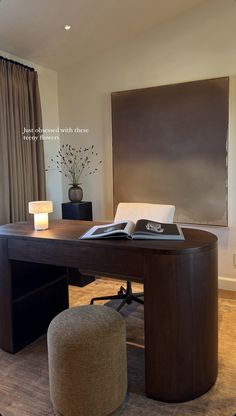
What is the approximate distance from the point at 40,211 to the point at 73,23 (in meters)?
2.00

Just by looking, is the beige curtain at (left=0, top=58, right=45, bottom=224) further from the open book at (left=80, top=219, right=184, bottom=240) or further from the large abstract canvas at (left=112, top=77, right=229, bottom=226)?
the open book at (left=80, top=219, right=184, bottom=240)

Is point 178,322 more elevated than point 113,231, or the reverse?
point 113,231

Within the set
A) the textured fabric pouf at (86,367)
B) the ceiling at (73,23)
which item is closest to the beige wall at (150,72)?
the ceiling at (73,23)

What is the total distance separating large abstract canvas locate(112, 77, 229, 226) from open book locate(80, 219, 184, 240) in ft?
4.70

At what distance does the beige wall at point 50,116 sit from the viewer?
3985 mm

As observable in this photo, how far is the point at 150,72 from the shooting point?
141 inches

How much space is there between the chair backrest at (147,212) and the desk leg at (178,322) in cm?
89

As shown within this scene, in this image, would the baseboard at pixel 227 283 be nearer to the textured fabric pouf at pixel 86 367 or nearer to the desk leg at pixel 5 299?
the textured fabric pouf at pixel 86 367

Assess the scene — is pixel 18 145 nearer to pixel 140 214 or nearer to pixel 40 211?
pixel 40 211

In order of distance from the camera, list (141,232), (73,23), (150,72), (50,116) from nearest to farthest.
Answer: (141,232) → (73,23) → (150,72) → (50,116)

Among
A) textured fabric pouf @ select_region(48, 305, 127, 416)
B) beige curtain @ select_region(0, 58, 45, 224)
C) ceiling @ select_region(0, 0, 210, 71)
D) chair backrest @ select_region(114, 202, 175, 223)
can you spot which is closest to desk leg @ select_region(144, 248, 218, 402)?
textured fabric pouf @ select_region(48, 305, 127, 416)

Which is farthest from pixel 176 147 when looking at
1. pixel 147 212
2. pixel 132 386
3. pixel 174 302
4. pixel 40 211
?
pixel 132 386

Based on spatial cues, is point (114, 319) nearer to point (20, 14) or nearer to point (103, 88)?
point (20, 14)

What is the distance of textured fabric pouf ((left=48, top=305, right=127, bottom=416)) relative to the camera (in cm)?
157
